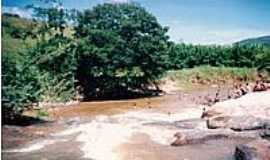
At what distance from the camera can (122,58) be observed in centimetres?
920

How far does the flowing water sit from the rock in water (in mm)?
280

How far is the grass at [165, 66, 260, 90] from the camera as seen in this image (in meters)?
11.7

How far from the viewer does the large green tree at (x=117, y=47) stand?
30.0 ft

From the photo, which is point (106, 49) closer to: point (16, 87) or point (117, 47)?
point (117, 47)

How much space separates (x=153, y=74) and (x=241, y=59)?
4869 mm

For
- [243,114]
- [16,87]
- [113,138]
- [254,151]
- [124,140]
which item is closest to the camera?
[254,151]

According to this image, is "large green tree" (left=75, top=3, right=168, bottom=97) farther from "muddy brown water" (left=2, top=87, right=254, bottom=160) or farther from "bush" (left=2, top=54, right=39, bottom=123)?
"bush" (left=2, top=54, right=39, bottom=123)

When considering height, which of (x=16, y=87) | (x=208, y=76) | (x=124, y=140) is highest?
(x=208, y=76)

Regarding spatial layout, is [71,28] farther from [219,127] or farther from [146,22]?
[219,127]

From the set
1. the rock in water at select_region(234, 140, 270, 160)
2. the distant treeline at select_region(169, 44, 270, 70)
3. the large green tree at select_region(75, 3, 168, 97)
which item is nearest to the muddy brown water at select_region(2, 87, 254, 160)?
the rock in water at select_region(234, 140, 270, 160)

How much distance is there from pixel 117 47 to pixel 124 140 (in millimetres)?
4876

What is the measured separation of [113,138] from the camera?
15.2 ft

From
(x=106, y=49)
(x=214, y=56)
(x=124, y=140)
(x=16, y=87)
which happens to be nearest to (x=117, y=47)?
(x=106, y=49)

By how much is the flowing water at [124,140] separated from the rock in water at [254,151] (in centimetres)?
28
